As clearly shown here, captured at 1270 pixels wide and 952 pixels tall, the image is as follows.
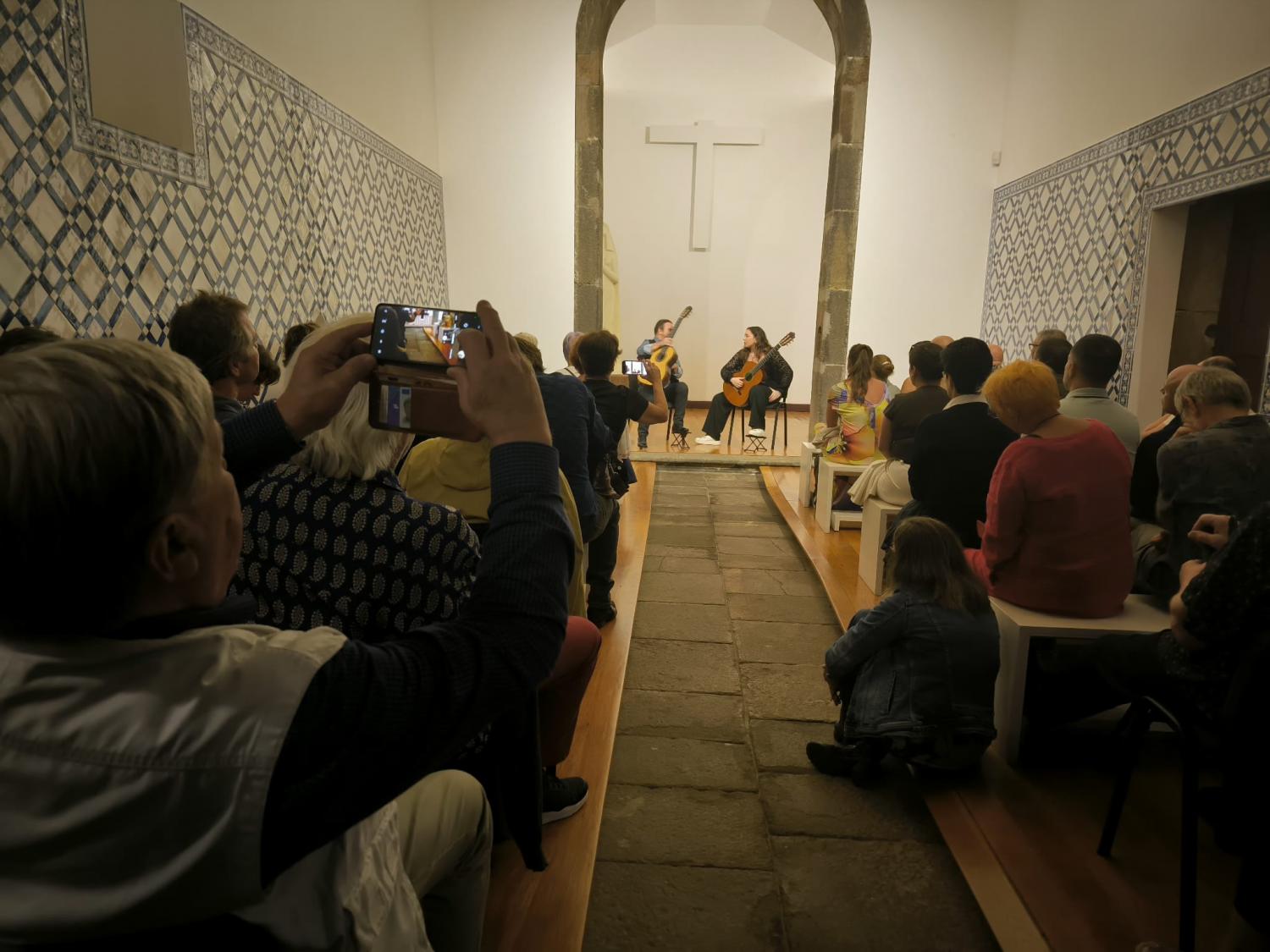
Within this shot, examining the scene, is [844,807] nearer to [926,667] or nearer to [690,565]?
[926,667]

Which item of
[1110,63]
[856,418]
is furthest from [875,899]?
[1110,63]

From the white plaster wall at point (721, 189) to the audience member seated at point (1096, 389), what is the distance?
779 cm

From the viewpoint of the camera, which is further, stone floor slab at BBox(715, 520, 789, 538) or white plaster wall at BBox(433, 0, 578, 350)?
white plaster wall at BBox(433, 0, 578, 350)

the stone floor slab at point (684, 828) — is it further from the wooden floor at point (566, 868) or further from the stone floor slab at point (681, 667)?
the stone floor slab at point (681, 667)

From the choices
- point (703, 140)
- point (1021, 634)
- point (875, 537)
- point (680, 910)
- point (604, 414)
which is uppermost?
point (703, 140)

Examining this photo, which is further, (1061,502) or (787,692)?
(787,692)

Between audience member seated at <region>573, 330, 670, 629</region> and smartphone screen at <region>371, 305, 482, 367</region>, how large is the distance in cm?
→ 256

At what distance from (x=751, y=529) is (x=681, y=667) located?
7.37 ft

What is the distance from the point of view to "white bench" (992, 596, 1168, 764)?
8.00ft

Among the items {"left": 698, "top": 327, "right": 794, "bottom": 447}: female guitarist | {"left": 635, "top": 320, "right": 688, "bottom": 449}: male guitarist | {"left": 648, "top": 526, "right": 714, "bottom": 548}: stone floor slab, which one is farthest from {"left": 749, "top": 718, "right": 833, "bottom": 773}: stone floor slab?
{"left": 698, "top": 327, "right": 794, "bottom": 447}: female guitarist

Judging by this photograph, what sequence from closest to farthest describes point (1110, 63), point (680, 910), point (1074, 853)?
1. point (680, 910)
2. point (1074, 853)
3. point (1110, 63)

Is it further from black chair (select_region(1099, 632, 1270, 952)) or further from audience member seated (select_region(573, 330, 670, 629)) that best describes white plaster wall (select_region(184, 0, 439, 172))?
black chair (select_region(1099, 632, 1270, 952))

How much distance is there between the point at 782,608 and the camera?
3.90 metres

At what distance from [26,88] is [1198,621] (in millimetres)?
3307
